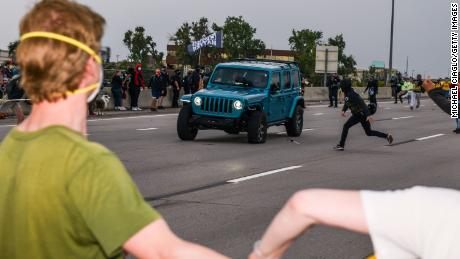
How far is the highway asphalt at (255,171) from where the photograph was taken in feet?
28.3

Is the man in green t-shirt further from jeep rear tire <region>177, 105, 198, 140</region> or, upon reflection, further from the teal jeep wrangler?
jeep rear tire <region>177, 105, 198, 140</region>

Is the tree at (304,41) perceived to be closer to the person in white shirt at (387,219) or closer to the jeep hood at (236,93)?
the jeep hood at (236,93)

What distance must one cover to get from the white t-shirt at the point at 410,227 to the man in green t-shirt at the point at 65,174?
1.37ft

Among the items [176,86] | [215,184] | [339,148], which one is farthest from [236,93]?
[176,86]

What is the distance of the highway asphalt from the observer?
8.63 metres

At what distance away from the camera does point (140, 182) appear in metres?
12.6

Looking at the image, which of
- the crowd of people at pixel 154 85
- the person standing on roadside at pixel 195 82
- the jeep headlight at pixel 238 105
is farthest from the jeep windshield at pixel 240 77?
the person standing on roadside at pixel 195 82

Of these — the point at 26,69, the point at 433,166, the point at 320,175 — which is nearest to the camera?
the point at 26,69

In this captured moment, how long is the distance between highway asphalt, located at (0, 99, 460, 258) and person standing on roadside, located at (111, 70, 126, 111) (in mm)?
4996

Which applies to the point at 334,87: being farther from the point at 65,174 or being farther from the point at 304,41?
the point at 304,41

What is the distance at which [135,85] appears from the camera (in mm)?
32875

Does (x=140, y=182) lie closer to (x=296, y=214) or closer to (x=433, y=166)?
(x=433, y=166)

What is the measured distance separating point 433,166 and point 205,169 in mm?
4303

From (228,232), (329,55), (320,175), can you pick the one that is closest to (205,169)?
(320,175)
